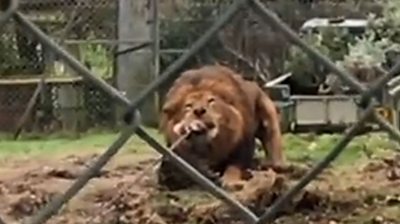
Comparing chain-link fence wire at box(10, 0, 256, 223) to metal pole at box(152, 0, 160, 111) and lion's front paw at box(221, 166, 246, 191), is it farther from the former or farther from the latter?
metal pole at box(152, 0, 160, 111)

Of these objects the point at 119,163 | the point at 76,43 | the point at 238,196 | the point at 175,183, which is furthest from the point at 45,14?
the point at 238,196

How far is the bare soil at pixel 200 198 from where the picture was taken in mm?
4445

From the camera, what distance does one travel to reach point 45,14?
31.0 feet

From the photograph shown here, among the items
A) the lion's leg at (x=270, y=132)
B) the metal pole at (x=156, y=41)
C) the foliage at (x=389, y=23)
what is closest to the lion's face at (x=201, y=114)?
the lion's leg at (x=270, y=132)

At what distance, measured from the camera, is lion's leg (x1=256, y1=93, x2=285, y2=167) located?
583 cm

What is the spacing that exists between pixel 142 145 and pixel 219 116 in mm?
1938

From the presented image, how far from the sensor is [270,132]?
5957mm

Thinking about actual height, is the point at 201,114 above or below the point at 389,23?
above

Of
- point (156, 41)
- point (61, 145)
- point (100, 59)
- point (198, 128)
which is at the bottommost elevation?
point (61, 145)

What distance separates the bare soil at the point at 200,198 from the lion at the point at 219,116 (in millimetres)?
138

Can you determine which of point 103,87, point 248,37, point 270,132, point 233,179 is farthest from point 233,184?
point 248,37

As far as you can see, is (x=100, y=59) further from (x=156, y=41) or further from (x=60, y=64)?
(x=156, y=41)

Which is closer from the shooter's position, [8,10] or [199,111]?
[8,10]

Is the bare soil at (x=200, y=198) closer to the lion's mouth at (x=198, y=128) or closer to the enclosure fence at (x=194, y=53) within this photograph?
the lion's mouth at (x=198, y=128)
